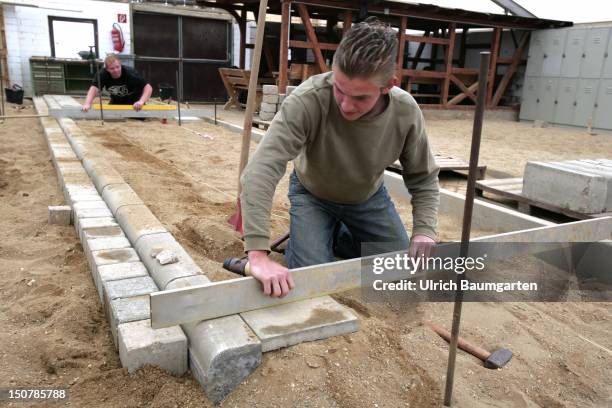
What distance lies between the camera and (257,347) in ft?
5.78

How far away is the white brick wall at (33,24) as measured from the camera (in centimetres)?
1284

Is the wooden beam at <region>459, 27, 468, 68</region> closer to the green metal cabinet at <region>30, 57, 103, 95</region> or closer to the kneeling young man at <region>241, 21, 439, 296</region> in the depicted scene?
the green metal cabinet at <region>30, 57, 103, 95</region>

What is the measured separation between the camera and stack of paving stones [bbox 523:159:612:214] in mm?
3588

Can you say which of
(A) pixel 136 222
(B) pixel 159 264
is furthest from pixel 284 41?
(B) pixel 159 264

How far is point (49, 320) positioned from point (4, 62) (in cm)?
1333

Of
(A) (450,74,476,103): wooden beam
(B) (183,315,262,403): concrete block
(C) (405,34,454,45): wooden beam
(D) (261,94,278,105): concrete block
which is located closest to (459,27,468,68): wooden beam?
(A) (450,74,476,103): wooden beam

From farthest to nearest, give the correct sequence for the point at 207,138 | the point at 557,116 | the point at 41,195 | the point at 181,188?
1. the point at 557,116
2. the point at 207,138
3. the point at 181,188
4. the point at 41,195

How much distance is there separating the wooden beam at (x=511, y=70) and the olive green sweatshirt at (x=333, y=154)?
1266 centimetres

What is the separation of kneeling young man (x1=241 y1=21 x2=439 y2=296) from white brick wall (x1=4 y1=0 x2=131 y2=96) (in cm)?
1310

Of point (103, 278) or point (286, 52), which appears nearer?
point (103, 278)

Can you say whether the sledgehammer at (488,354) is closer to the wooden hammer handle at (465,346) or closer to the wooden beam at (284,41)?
the wooden hammer handle at (465,346)

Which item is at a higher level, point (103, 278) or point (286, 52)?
point (286, 52)

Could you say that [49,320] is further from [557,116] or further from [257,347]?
[557,116]

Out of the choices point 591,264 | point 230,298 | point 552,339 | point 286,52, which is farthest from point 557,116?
point 230,298
